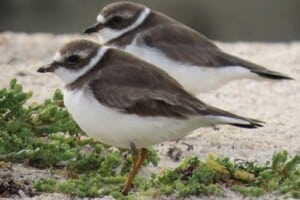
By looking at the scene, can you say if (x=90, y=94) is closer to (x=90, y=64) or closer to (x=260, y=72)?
(x=90, y=64)

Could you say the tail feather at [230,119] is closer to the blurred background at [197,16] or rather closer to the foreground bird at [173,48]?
the foreground bird at [173,48]

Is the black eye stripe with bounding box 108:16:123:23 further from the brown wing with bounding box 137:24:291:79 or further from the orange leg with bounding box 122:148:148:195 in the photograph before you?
the orange leg with bounding box 122:148:148:195

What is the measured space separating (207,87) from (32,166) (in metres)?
2.14

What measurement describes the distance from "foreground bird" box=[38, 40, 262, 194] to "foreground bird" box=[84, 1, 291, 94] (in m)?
1.73

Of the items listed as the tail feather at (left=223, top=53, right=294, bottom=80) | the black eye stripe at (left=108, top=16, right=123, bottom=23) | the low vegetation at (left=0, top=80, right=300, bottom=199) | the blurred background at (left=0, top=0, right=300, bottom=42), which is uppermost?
the black eye stripe at (left=108, top=16, right=123, bottom=23)

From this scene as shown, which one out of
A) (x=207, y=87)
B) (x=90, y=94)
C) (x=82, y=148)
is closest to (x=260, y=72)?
(x=207, y=87)

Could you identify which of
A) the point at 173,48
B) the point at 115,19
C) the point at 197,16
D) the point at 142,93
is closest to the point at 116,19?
the point at 115,19

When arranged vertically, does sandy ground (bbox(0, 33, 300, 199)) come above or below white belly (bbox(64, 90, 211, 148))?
below

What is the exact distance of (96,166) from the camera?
6.90 m

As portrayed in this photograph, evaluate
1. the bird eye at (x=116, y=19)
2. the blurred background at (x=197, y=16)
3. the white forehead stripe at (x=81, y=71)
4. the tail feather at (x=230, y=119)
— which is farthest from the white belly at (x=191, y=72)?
the blurred background at (x=197, y=16)

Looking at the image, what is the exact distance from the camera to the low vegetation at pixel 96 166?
638 centimetres

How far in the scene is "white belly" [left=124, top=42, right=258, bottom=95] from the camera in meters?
8.46

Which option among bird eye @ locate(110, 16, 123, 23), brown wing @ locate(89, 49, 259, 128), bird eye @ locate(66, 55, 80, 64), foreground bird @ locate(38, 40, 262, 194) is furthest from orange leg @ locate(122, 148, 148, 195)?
bird eye @ locate(110, 16, 123, 23)

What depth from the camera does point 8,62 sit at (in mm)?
10836
